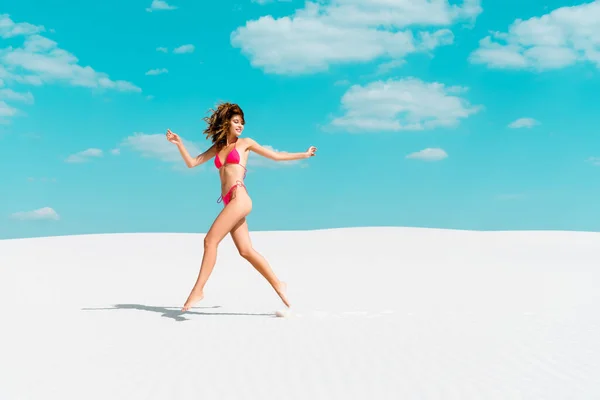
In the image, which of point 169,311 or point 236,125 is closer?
point 236,125

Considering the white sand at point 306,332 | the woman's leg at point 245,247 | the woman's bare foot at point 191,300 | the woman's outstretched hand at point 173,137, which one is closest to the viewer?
the white sand at point 306,332

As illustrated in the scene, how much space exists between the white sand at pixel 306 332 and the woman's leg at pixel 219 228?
0.35m

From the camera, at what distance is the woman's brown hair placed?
8227 mm

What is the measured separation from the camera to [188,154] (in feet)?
27.5

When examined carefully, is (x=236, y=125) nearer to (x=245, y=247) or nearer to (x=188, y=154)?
(x=188, y=154)

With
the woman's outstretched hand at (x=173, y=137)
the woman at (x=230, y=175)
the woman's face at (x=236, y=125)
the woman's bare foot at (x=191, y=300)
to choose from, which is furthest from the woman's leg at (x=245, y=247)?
the woman's outstretched hand at (x=173, y=137)

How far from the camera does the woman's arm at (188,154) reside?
832 cm

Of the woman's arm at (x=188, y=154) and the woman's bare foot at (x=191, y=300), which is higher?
the woman's arm at (x=188, y=154)

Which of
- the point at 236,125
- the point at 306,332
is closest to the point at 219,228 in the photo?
the point at 236,125

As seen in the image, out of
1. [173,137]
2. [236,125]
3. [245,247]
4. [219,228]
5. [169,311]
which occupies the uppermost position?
[236,125]

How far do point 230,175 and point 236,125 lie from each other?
649 mm

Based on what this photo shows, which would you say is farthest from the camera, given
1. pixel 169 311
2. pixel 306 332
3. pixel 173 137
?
pixel 169 311

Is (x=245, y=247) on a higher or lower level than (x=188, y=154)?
lower

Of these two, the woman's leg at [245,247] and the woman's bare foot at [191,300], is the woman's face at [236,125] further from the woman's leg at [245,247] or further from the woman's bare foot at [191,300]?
the woman's bare foot at [191,300]
